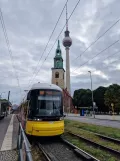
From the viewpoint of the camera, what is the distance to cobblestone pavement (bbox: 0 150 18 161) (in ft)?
25.4

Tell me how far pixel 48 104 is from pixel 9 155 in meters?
3.93

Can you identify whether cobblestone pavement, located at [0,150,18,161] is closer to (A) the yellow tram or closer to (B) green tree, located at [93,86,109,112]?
(A) the yellow tram

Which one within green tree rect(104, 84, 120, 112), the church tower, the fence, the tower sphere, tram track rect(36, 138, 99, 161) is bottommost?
tram track rect(36, 138, 99, 161)

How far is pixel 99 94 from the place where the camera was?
3282 inches

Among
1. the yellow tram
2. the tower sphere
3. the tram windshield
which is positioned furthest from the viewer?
the tower sphere

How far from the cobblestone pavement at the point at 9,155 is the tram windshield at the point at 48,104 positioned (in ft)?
9.07

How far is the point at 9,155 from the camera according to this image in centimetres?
832

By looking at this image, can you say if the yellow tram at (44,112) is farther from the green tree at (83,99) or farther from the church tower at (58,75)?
the church tower at (58,75)

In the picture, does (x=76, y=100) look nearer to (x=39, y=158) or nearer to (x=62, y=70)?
(x=62, y=70)

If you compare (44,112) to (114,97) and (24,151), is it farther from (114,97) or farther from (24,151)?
(114,97)

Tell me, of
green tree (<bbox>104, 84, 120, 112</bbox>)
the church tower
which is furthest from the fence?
the church tower

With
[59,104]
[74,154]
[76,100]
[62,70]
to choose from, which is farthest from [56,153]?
[62,70]

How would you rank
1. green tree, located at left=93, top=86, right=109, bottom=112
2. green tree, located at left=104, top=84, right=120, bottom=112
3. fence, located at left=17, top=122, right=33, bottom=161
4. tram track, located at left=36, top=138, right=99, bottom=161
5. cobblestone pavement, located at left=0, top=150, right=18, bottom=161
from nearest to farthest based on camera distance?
1. fence, located at left=17, top=122, right=33, bottom=161
2. cobblestone pavement, located at left=0, top=150, right=18, bottom=161
3. tram track, located at left=36, top=138, right=99, bottom=161
4. green tree, located at left=104, top=84, right=120, bottom=112
5. green tree, located at left=93, top=86, right=109, bottom=112

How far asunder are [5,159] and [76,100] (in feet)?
303
